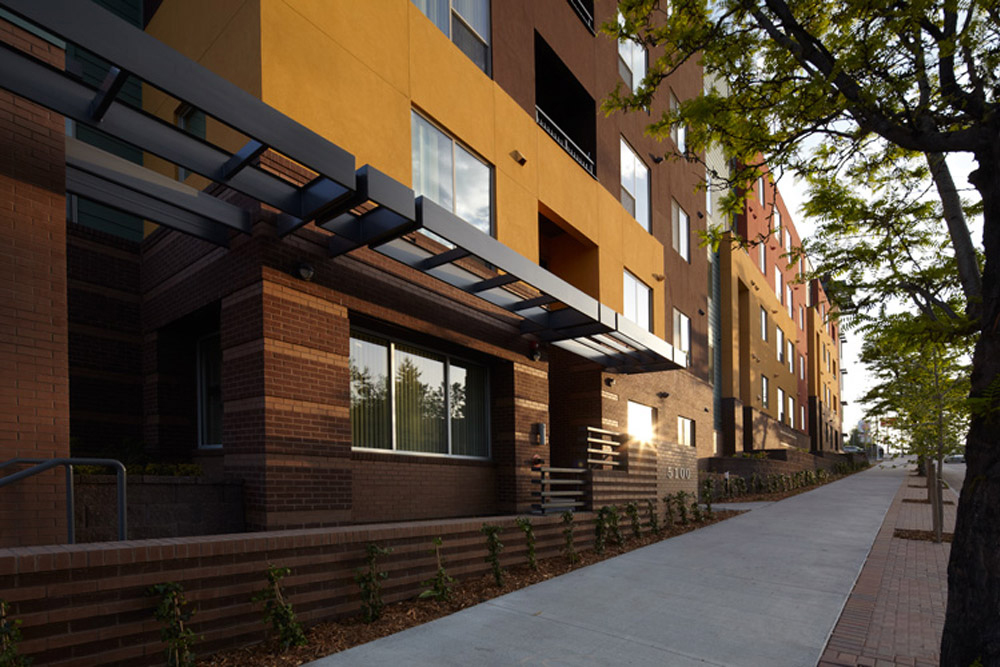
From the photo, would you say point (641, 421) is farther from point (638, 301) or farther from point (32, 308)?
point (32, 308)

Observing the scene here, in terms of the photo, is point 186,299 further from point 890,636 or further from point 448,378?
point 890,636

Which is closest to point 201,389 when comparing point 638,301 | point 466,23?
point 466,23

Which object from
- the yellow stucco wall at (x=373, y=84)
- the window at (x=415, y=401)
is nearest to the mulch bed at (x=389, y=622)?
the window at (x=415, y=401)

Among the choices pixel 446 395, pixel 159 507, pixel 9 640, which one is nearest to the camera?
pixel 9 640

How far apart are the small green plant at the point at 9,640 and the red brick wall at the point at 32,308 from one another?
1505 mm

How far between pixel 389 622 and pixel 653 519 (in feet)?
26.7

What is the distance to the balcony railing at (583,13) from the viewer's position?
15320 mm

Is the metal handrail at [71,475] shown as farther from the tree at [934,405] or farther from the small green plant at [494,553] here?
the tree at [934,405]

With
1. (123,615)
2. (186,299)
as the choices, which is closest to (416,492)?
(186,299)

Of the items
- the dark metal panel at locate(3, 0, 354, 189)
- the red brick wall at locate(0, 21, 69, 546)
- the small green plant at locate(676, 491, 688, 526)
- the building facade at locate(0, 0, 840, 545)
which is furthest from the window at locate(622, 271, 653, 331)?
the red brick wall at locate(0, 21, 69, 546)

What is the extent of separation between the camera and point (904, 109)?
17.2 feet

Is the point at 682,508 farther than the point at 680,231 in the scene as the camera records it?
No

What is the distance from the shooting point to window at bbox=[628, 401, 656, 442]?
1655cm

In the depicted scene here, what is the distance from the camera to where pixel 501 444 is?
12133mm
